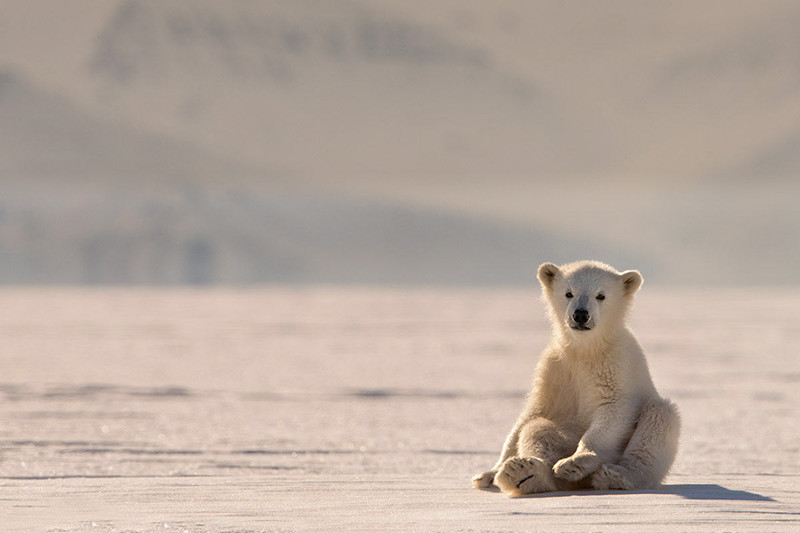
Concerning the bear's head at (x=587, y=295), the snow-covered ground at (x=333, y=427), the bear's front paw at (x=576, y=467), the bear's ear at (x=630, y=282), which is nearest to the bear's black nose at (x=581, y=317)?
the bear's head at (x=587, y=295)

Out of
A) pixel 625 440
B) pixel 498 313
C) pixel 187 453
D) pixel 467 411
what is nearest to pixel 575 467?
pixel 625 440

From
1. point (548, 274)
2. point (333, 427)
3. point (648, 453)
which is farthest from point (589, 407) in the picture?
point (333, 427)

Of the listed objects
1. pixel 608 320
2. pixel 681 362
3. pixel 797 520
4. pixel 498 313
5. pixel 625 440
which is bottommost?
pixel 797 520

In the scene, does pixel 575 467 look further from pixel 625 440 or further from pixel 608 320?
pixel 608 320

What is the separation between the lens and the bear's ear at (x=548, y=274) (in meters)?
5.38

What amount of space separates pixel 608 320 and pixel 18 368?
11519 mm

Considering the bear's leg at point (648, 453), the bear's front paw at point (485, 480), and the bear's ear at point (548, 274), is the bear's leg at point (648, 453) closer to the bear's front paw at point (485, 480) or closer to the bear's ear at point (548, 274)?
the bear's front paw at point (485, 480)

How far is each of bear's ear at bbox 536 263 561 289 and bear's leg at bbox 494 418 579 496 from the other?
2.32 feet

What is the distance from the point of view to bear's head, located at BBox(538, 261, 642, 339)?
5059 mm

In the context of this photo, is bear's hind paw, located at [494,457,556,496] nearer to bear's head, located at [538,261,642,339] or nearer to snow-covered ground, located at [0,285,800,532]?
snow-covered ground, located at [0,285,800,532]

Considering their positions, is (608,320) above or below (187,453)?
above

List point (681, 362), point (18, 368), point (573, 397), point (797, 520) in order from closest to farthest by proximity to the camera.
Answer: point (797, 520) → point (573, 397) → point (18, 368) → point (681, 362)

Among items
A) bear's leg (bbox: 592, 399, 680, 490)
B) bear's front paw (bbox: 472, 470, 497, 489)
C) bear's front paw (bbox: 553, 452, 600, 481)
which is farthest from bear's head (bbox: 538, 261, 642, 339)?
bear's front paw (bbox: 472, 470, 497, 489)

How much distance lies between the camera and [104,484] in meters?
5.45
